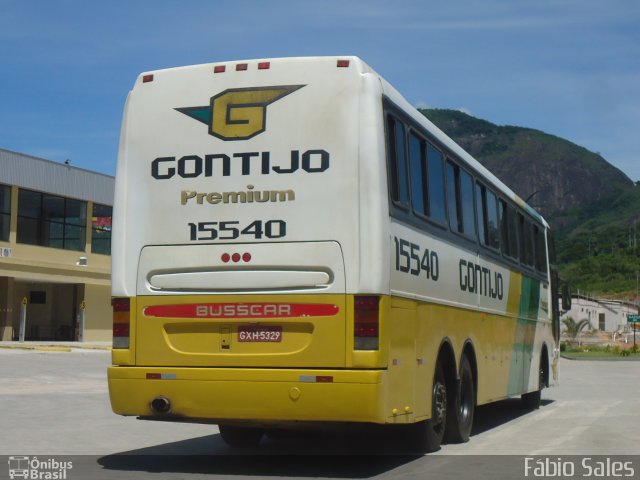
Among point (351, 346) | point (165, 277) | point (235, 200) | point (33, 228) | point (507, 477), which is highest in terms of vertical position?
point (33, 228)

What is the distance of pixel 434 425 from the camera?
38.9ft

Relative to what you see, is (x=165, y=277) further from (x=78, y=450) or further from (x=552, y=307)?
(x=552, y=307)

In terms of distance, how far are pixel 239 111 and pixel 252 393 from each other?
2710 mm

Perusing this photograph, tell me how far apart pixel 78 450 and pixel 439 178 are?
198 inches

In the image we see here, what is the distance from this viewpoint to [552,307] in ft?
69.6

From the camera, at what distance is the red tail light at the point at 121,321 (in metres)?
10.5

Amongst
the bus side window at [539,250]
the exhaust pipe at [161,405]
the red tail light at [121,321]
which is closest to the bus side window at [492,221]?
the bus side window at [539,250]

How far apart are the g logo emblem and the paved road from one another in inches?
128

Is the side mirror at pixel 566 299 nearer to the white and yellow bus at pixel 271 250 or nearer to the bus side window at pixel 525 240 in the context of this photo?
the bus side window at pixel 525 240

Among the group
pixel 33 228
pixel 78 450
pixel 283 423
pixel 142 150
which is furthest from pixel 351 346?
pixel 33 228

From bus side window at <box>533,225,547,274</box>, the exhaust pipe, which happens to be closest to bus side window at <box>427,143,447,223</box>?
the exhaust pipe

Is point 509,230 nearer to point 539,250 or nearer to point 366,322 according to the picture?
point 539,250
